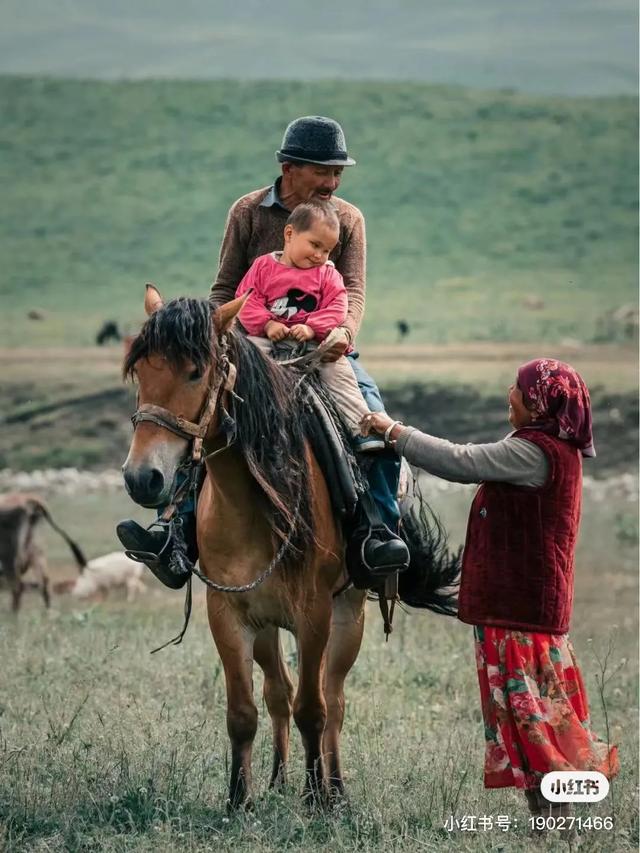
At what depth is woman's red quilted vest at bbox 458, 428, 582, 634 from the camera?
580 centimetres

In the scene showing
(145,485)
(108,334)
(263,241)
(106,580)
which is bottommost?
(145,485)

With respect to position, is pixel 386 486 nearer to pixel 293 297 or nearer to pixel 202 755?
pixel 293 297

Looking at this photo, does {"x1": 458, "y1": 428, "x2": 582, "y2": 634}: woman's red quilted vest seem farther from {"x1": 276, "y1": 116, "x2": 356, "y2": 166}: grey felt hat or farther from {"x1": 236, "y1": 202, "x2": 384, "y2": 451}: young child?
{"x1": 276, "y1": 116, "x2": 356, "y2": 166}: grey felt hat

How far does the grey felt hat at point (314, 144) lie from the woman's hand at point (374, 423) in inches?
49.7

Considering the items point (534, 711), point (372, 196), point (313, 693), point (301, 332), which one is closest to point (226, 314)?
point (301, 332)

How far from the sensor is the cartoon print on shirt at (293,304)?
6.19 meters

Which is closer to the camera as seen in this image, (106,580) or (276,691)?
(276,691)

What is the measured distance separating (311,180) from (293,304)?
0.81 m

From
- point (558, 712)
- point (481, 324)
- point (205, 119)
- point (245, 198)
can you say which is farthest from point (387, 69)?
point (558, 712)

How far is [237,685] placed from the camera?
6.16 m

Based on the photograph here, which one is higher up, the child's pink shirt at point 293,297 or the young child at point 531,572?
the child's pink shirt at point 293,297

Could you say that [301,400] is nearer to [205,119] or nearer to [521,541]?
[521,541]

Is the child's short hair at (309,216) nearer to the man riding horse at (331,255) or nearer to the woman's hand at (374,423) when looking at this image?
the man riding horse at (331,255)

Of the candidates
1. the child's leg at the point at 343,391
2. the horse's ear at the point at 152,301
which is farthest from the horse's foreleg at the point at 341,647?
the horse's ear at the point at 152,301
